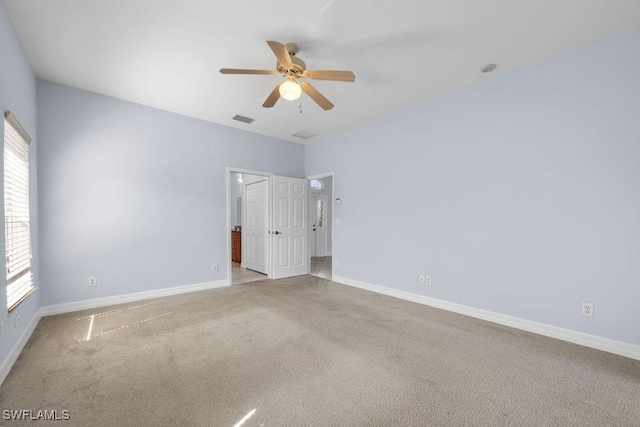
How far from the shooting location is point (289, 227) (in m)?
5.61

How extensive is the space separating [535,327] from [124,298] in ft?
17.3

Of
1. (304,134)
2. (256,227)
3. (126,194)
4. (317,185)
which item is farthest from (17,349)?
(317,185)

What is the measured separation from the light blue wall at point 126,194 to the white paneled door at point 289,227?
1.00m

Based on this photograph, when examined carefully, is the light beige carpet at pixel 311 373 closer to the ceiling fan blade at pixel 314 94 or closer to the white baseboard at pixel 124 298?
the white baseboard at pixel 124 298

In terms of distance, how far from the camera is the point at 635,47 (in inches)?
94.0

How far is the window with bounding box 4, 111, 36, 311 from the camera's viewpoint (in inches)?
89.4

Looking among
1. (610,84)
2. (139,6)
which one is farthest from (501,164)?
(139,6)

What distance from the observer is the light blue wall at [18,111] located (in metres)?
2.11

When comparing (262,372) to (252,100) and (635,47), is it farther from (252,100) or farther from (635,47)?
(635,47)

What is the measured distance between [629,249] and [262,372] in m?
3.42

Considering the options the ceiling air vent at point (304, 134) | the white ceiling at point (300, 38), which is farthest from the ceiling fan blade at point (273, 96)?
the ceiling air vent at point (304, 134)

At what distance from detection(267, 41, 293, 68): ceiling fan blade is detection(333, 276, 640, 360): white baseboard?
3486 mm

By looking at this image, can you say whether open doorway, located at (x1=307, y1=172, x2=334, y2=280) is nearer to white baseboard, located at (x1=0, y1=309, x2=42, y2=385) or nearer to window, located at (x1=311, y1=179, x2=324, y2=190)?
window, located at (x1=311, y1=179, x2=324, y2=190)

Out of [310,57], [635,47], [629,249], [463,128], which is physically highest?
[310,57]
